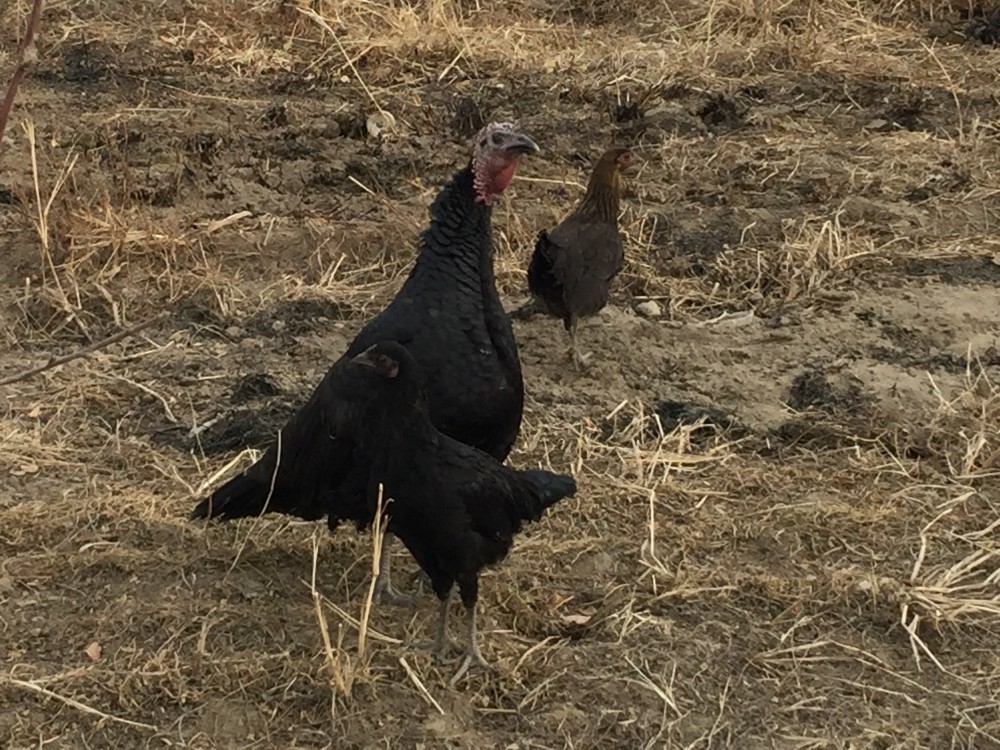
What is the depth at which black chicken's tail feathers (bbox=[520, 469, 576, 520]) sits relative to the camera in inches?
138

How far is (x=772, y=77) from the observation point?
8.23m

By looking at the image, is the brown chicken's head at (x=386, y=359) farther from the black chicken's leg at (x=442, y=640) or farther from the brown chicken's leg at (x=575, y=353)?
the brown chicken's leg at (x=575, y=353)

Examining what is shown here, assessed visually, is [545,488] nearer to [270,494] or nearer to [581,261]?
[270,494]

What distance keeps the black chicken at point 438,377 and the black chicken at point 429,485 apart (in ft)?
0.45

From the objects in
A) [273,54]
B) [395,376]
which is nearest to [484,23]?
[273,54]

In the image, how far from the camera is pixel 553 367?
5309 millimetres

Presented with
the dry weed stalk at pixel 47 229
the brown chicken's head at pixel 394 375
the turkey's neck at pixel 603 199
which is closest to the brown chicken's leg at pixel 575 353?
the turkey's neck at pixel 603 199

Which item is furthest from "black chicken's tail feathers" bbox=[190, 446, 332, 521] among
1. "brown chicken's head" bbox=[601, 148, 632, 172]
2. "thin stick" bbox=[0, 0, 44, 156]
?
"brown chicken's head" bbox=[601, 148, 632, 172]

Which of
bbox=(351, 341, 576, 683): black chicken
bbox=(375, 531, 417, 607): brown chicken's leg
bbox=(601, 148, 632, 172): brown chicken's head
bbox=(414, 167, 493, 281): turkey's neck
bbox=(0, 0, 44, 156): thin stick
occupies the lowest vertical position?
bbox=(375, 531, 417, 607): brown chicken's leg

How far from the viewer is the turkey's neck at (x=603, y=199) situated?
215 inches

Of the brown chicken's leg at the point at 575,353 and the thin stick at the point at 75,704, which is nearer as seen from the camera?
the thin stick at the point at 75,704

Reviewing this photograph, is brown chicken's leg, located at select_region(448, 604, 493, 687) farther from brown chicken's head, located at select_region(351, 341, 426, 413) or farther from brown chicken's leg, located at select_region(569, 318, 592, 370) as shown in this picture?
brown chicken's leg, located at select_region(569, 318, 592, 370)

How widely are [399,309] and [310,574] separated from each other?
85cm

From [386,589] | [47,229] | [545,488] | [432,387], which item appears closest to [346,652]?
[386,589]
